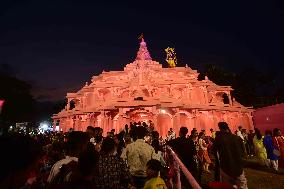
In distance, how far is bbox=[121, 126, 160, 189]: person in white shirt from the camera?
5352 mm

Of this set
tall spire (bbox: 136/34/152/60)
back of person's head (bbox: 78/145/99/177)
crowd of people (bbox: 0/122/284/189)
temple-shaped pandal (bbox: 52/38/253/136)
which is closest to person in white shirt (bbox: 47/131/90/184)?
crowd of people (bbox: 0/122/284/189)

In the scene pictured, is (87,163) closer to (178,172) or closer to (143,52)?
(178,172)

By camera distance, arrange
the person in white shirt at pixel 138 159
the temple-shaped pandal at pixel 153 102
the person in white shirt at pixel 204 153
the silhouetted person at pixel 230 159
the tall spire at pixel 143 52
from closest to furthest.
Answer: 1. the person in white shirt at pixel 138 159
2. the silhouetted person at pixel 230 159
3. the person in white shirt at pixel 204 153
4. the temple-shaped pandal at pixel 153 102
5. the tall spire at pixel 143 52

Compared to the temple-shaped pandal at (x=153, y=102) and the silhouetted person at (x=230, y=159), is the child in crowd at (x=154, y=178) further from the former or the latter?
the temple-shaped pandal at (x=153, y=102)

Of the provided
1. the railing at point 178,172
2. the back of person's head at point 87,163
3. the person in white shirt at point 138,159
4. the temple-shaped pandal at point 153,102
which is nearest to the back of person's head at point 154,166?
the railing at point 178,172

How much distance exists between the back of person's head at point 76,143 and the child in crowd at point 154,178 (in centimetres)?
137

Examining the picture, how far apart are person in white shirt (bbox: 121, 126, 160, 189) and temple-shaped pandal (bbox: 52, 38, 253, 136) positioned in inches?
770

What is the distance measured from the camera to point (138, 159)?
5.45 m

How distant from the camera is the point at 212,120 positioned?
99.1 ft

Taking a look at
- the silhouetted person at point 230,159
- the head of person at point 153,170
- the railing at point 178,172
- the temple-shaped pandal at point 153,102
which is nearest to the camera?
the railing at point 178,172

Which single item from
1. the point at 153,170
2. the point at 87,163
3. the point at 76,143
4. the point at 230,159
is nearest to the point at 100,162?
the point at 76,143

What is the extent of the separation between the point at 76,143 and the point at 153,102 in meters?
21.6

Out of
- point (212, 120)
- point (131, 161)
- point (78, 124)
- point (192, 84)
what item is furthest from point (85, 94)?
point (131, 161)

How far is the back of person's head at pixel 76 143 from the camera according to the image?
4141 mm
